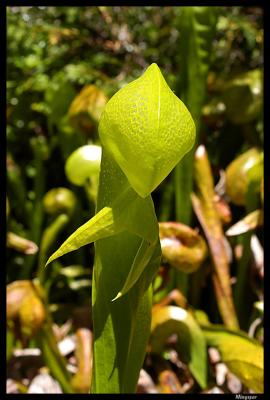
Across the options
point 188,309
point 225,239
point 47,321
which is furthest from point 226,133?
point 47,321

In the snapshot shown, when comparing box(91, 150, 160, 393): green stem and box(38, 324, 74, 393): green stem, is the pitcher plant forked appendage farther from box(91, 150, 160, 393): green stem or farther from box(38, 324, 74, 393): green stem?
box(38, 324, 74, 393): green stem

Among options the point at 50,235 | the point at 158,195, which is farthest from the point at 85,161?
the point at 158,195

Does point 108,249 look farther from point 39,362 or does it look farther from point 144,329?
point 39,362

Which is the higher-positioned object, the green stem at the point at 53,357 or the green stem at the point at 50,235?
the green stem at the point at 50,235

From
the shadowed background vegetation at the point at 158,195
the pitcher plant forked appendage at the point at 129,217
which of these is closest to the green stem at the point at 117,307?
the pitcher plant forked appendage at the point at 129,217

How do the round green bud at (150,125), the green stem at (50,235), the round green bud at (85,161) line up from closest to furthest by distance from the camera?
the round green bud at (150,125)
the round green bud at (85,161)
the green stem at (50,235)

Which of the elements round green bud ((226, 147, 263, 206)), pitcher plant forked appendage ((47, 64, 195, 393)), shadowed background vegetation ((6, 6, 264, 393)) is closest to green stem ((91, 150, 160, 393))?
pitcher plant forked appendage ((47, 64, 195, 393))

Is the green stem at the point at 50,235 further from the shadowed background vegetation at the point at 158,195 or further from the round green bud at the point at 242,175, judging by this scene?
the round green bud at the point at 242,175
